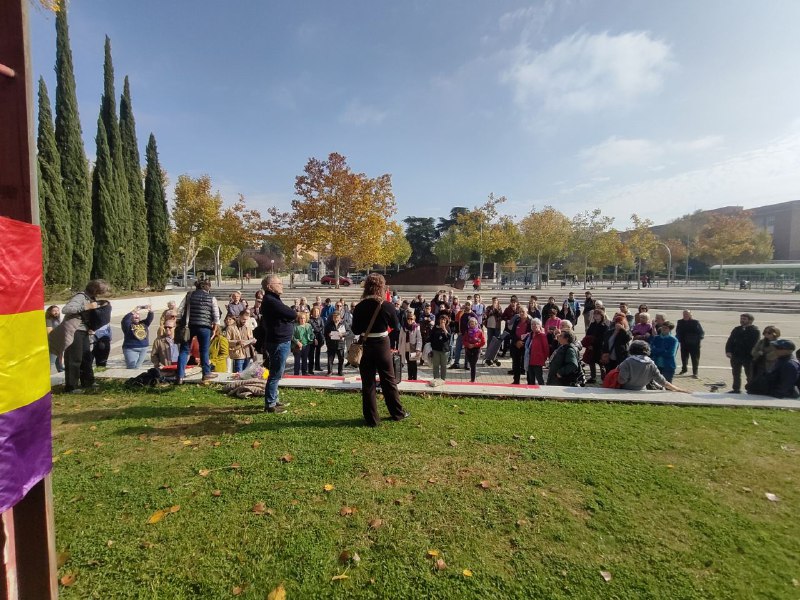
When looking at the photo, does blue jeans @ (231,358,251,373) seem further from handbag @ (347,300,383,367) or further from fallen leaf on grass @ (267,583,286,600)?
fallen leaf on grass @ (267,583,286,600)

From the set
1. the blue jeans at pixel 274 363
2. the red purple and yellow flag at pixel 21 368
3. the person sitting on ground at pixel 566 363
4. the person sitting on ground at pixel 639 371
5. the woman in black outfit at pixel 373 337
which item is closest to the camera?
the red purple and yellow flag at pixel 21 368

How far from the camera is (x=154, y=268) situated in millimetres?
30172

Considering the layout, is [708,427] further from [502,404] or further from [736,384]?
[736,384]

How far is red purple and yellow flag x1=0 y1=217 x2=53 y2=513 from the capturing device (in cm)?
173

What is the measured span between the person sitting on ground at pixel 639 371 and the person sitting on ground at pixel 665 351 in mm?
1396

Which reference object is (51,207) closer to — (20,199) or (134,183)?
(134,183)

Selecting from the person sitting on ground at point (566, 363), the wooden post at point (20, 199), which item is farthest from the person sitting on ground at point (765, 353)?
the wooden post at point (20, 199)

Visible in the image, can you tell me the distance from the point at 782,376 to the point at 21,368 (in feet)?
29.4

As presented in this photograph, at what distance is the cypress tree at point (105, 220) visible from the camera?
2430 centimetres

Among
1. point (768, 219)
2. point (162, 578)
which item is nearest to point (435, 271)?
point (162, 578)

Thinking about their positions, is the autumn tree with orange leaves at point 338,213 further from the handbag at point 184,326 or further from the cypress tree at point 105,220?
the handbag at point 184,326

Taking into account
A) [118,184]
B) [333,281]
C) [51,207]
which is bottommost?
[333,281]

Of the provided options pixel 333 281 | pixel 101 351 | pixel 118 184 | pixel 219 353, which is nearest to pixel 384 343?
pixel 219 353

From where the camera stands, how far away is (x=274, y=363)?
16.4ft
